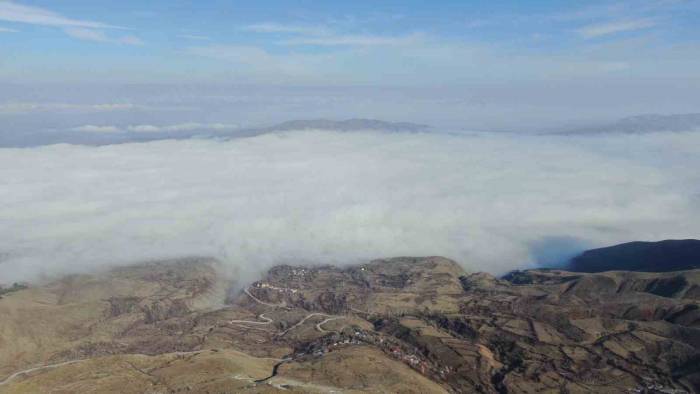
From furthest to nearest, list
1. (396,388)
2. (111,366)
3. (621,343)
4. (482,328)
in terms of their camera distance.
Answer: (482,328), (621,343), (111,366), (396,388)

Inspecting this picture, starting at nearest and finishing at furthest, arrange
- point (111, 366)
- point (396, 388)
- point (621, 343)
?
point (396, 388) → point (111, 366) → point (621, 343)

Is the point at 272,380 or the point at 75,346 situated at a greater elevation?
the point at 272,380

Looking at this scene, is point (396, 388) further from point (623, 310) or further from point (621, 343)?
point (623, 310)

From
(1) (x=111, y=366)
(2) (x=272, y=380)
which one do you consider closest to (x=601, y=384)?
(2) (x=272, y=380)

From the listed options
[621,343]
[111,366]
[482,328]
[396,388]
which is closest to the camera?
[396,388]

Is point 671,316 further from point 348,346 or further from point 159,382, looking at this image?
point 159,382

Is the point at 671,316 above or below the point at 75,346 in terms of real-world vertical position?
above

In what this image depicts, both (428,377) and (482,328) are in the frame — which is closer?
(428,377)

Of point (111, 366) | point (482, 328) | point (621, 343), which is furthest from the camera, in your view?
point (482, 328)

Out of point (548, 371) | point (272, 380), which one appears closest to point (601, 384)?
point (548, 371)
